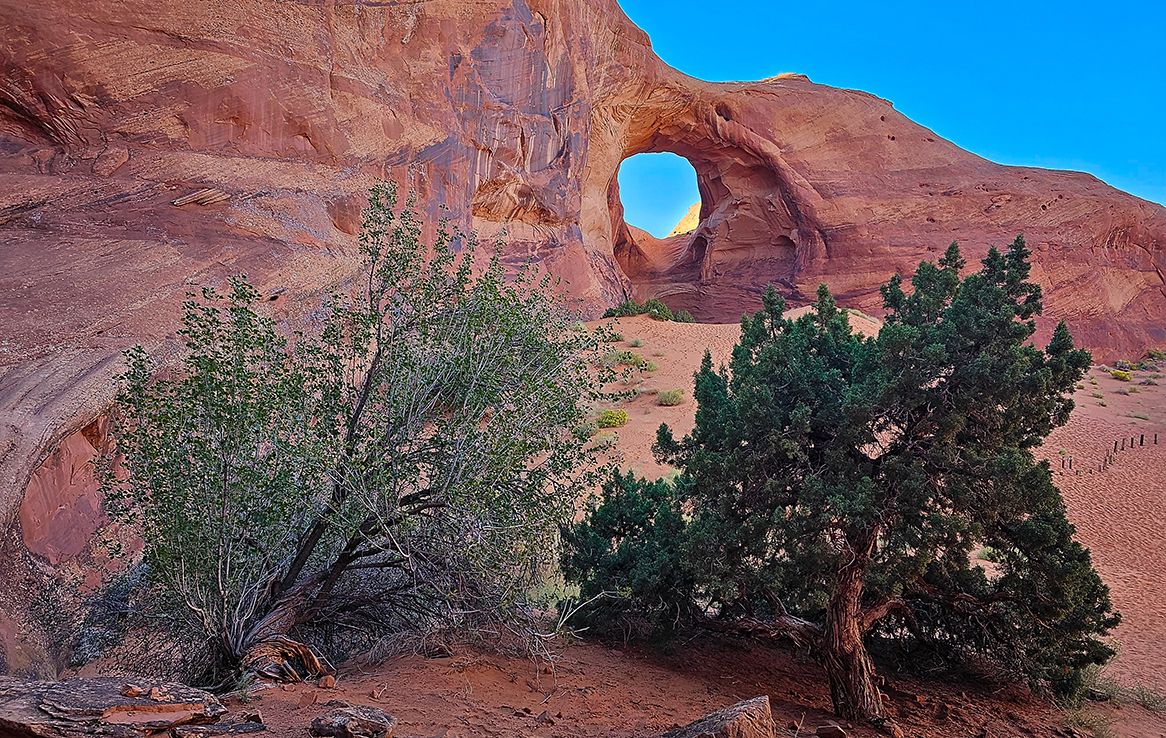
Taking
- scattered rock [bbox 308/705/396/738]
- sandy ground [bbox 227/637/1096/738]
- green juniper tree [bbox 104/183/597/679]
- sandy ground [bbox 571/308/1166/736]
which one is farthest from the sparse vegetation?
scattered rock [bbox 308/705/396/738]

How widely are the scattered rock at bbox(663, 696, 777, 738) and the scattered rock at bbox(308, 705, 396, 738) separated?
173cm

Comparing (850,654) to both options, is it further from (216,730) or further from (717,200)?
(717,200)

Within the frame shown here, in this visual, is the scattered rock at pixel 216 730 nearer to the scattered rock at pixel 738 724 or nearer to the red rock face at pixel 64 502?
the scattered rock at pixel 738 724

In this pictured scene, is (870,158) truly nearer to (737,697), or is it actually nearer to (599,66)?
(599,66)

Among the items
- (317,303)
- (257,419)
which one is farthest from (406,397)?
(317,303)

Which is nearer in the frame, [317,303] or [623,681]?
[623,681]

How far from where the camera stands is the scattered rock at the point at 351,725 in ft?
12.0

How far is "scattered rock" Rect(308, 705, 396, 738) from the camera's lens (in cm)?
365

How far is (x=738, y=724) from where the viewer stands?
3604 mm

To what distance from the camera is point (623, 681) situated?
637cm

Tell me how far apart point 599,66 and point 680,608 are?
994 inches

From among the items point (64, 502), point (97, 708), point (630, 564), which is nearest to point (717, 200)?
point (630, 564)

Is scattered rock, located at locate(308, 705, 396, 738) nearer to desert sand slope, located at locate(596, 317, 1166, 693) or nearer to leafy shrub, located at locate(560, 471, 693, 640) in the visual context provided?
leafy shrub, located at locate(560, 471, 693, 640)

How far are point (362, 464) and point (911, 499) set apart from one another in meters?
4.69
